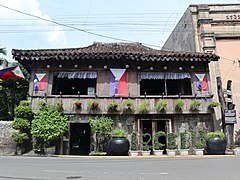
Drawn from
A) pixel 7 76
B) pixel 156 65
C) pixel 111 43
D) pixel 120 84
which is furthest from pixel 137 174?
pixel 111 43

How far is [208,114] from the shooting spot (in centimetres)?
1406

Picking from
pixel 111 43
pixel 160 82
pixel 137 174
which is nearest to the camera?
pixel 137 174

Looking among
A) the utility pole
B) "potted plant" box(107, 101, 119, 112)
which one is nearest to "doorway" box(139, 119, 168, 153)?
"potted plant" box(107, 101, 119, 112)

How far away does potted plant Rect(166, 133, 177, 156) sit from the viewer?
12.4 meters

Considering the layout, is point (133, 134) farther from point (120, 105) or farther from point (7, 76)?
point (7, 76)

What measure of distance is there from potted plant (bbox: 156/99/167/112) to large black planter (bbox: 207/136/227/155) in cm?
304

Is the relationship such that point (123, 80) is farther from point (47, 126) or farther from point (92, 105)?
point (47, 126)

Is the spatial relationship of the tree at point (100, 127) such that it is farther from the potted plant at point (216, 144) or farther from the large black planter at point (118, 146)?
the potted plant at point (216, 144)

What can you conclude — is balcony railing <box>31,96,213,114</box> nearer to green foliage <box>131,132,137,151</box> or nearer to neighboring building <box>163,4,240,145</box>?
green foliage <box>131,132,137,151</box>

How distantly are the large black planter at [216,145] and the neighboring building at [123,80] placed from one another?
141 centimetres

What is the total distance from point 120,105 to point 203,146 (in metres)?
5.16

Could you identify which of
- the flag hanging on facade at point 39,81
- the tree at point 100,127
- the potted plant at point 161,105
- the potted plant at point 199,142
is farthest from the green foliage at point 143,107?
the flag hanging on facade at point 39,81

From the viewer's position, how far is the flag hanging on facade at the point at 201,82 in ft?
47.9

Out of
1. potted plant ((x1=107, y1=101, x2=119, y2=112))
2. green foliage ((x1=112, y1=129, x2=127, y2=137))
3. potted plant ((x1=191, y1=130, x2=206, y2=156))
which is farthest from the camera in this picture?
potted plant ((x1=107, y1=101, x2=119, y2=112))
